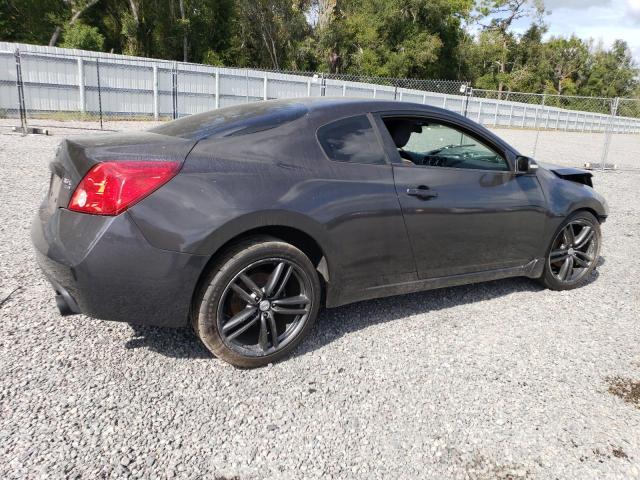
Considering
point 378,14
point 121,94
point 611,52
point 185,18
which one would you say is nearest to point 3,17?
point 185,18

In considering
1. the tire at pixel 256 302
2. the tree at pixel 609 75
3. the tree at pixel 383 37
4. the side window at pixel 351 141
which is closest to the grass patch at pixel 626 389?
the tire at pixel 256 302

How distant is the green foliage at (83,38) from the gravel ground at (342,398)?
32.7 metres

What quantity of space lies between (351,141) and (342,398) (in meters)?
1.59

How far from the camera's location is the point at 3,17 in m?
32.0

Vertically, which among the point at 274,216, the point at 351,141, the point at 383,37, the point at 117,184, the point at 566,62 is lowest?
the point at 274,216

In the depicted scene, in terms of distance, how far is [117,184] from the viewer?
2562 mm

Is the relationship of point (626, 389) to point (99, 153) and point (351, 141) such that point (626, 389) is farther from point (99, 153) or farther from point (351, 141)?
point (99, 153)

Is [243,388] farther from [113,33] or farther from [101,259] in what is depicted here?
[113,33]

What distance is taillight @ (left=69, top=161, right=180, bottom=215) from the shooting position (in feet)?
8.41

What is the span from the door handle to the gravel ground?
956 millimetres

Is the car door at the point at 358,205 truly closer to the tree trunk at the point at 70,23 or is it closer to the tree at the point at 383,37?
the tree trunk at the point at 70,23

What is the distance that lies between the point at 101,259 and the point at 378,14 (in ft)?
150

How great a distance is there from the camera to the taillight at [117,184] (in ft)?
8.41

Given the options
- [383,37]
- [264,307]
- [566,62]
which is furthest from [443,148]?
[566,62]
